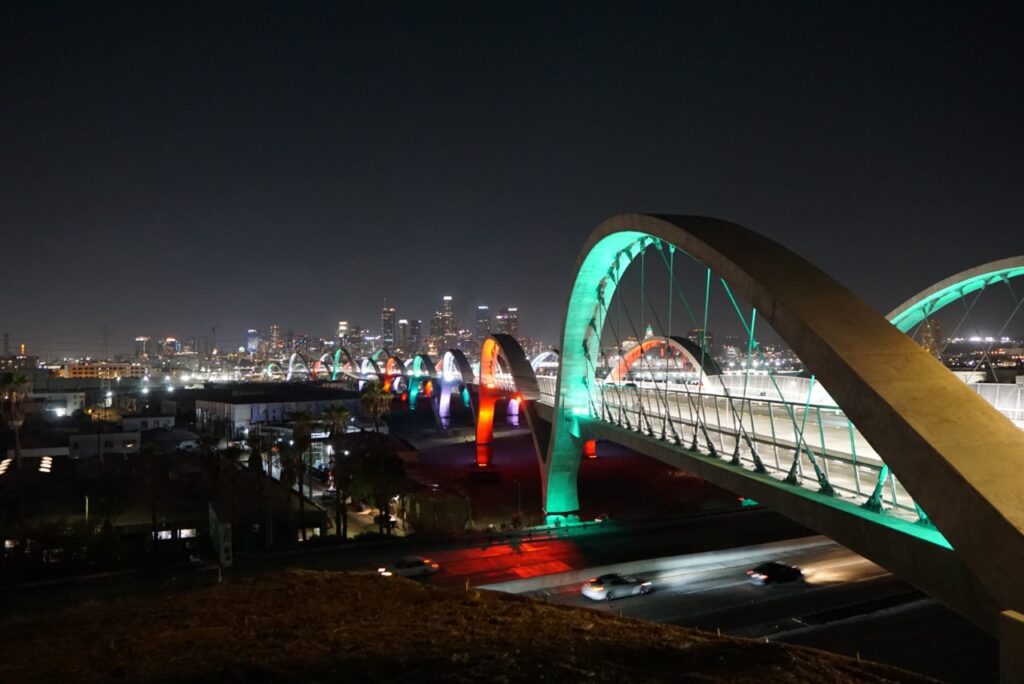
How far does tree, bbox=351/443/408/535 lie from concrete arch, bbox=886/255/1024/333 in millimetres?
20949

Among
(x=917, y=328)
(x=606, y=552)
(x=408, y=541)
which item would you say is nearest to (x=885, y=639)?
(x=606, y=552)

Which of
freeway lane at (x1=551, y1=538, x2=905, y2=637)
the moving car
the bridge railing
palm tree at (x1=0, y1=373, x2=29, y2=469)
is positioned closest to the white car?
freeway lane at (x1=551, y1=538, x2=905, y2=637)

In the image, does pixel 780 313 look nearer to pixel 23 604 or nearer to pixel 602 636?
pixel 602 636

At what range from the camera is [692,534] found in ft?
99.1

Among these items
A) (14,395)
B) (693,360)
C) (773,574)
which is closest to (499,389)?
(693,360)

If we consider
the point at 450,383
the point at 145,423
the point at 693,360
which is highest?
the point at 693,360

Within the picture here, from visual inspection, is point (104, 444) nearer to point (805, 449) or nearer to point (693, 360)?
point (693, 360)

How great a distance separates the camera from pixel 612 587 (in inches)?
893

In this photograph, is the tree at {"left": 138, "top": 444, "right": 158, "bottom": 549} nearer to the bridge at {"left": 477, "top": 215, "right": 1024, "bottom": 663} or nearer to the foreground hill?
the foreground hill

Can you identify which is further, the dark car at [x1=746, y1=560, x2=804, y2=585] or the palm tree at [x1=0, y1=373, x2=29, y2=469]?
the palm tree at [x1=0, y1=373, x2=29, y2=469]

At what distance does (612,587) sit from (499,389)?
1564 inches

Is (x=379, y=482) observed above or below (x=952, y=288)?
below

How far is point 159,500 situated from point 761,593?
2603 centimetres

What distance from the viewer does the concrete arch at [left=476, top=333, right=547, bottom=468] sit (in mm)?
43781
